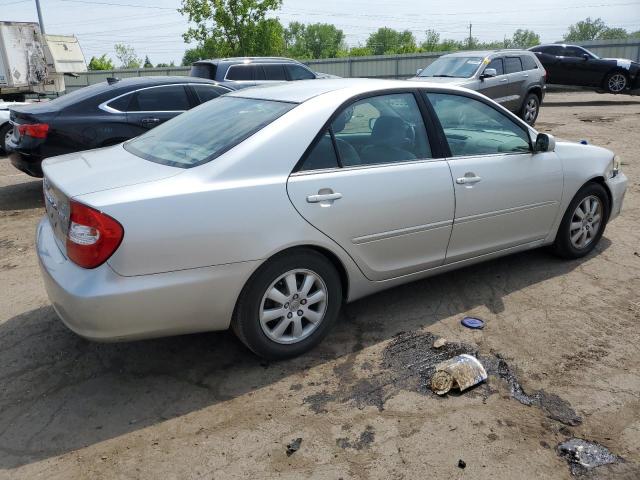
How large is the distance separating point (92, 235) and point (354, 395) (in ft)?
5.32

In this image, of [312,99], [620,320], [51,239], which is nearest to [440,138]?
[312,99]

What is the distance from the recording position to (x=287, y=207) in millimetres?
3230

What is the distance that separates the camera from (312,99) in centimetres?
362

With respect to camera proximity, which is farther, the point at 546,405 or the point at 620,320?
the point at 620,320

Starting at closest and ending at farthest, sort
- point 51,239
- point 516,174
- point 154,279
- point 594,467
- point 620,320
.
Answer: point 594,467, point 154,279, point 51,239, point 620,320, point 516,174

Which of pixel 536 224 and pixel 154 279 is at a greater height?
pixel 154 279

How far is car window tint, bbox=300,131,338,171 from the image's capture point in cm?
340

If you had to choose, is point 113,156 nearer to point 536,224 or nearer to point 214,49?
point 536,224

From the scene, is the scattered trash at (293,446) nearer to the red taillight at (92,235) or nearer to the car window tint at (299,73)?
the red taillight at (92,235)

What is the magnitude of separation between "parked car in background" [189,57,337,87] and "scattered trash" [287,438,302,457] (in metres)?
9.68

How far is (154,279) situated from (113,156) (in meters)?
1.23

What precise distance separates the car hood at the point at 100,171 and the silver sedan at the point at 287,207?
17mm

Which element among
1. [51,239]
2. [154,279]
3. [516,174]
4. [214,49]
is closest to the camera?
[154,279]

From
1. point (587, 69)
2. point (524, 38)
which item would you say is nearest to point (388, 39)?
point (524, 38)
